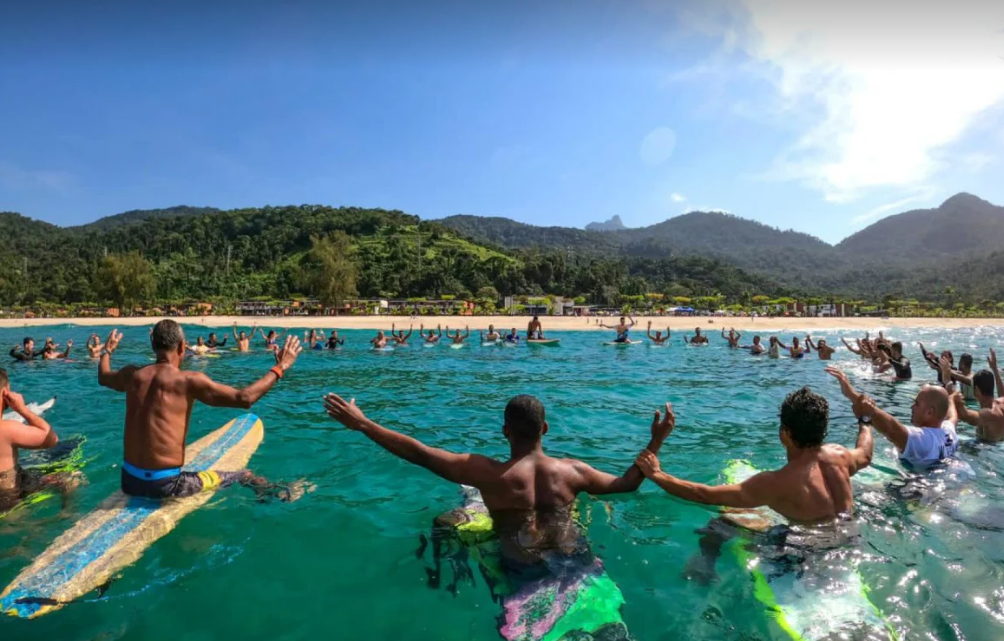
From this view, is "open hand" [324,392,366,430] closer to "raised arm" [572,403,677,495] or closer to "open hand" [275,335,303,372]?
"open hand" [275,335,303,372]

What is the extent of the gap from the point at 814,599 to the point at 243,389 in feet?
14.8

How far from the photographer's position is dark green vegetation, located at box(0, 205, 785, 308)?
7756 centimetres

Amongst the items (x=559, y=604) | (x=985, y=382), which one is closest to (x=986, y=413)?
(x=985, y=382)

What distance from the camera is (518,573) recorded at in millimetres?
3883

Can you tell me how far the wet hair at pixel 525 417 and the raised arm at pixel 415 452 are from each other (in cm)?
34

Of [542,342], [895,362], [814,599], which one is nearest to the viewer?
[814,599]

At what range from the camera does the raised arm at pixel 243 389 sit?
4469mm

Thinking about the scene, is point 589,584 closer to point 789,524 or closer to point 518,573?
point 518,573

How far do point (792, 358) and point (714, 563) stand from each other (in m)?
20.2

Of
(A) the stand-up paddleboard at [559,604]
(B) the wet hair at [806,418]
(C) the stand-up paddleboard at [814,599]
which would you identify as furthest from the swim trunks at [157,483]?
(B) the wet hair at [806,418]

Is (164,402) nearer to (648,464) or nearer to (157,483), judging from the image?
(157,483)

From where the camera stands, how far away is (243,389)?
437cm

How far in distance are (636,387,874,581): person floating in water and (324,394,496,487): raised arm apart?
1.20 meters

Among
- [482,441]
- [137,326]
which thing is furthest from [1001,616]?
[137,326]
